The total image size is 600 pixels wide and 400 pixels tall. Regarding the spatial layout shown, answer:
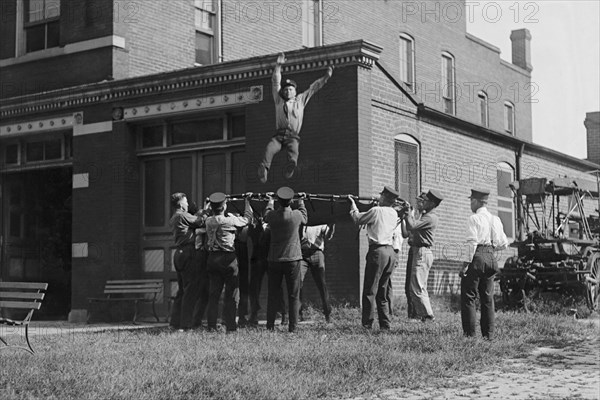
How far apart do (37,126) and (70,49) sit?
205 cm

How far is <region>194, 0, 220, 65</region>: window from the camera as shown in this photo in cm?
2350

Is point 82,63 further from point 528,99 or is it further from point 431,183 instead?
point 528,99

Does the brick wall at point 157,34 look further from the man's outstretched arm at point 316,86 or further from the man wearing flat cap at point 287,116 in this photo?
the man's outstretched arm at point 316,86

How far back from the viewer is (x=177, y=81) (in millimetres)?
19297

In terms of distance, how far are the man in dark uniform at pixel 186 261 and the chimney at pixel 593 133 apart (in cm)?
3250

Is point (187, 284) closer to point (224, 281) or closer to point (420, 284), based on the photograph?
point (224, 281)

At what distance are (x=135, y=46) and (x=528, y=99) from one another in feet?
83.2

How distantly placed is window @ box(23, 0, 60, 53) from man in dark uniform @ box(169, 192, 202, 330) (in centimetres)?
960

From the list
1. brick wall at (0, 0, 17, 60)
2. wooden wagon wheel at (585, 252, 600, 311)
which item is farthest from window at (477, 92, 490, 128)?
brick wall at (0, 0, 17, 60)

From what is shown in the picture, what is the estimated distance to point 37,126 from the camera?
21.7m

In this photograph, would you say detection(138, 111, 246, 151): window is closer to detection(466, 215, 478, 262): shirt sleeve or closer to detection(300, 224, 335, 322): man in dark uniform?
detection(300, 224, 335, 322): man in dark uniform

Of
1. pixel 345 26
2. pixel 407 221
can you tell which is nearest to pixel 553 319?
pixel 407 221

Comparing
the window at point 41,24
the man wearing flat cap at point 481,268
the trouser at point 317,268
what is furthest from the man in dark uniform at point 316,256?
the window at point 41,24

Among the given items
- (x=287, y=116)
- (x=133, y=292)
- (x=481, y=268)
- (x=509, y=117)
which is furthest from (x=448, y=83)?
(x=481, y=268)
